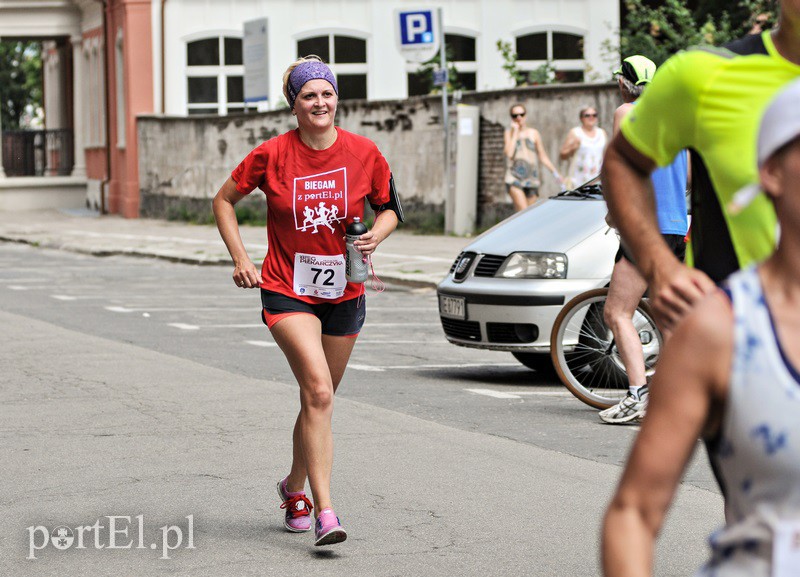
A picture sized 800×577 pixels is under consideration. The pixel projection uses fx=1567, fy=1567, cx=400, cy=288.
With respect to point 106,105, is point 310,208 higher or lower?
lower

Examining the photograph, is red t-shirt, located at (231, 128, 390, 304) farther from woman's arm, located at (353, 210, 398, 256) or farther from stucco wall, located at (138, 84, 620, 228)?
stucco wall, located at (138, 84, 620, 228)

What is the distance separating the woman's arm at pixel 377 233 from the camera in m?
5.78

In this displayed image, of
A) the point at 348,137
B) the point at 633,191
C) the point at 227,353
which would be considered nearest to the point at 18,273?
the point at 227,353

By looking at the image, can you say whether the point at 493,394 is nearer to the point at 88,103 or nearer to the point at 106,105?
the point at 106,105

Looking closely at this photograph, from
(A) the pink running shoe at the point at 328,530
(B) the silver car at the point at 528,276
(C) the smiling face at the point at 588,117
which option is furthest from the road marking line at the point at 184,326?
(A) the pink running shoe at the point at 328,530

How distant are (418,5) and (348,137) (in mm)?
29637

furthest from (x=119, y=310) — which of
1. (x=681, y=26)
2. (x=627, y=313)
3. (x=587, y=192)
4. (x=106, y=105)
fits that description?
(x=106, y=105)

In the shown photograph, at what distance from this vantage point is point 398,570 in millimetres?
5328

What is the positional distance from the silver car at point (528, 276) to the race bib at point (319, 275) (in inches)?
156

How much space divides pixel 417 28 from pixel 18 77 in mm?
50238

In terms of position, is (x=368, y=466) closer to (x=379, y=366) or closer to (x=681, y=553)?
(x=681, y=553)

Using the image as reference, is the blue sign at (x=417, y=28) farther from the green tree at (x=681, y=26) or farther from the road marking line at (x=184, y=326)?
the road marking line at (x=184, y=326)

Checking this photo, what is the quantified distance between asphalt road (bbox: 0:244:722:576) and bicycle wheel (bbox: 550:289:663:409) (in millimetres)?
173

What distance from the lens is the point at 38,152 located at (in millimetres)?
41562
